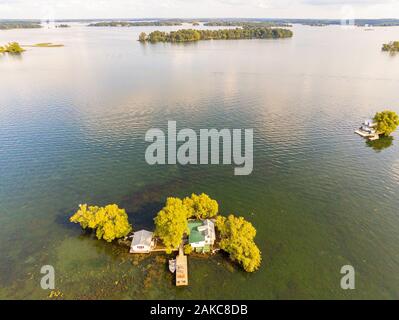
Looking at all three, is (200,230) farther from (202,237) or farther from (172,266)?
(172,266)

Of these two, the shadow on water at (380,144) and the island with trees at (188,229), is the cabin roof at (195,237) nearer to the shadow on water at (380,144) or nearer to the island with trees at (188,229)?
the island with trees at (188,229)

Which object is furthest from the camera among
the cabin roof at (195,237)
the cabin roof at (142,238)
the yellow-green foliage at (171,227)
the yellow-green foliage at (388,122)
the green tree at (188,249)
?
the yellow-green foliage at (388,122)

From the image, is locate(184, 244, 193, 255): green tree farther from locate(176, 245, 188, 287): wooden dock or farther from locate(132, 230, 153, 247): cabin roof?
locate(132, 230, 153, 247): cabin roof

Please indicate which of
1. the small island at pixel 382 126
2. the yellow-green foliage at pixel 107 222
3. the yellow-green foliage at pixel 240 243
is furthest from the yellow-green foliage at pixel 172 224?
the small island at pixel 382 126

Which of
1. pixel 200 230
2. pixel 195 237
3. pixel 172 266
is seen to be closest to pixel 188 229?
pixel 195 237

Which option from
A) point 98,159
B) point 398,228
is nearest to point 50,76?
point 98,159

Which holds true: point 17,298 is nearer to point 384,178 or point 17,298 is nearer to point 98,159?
point 98,159
